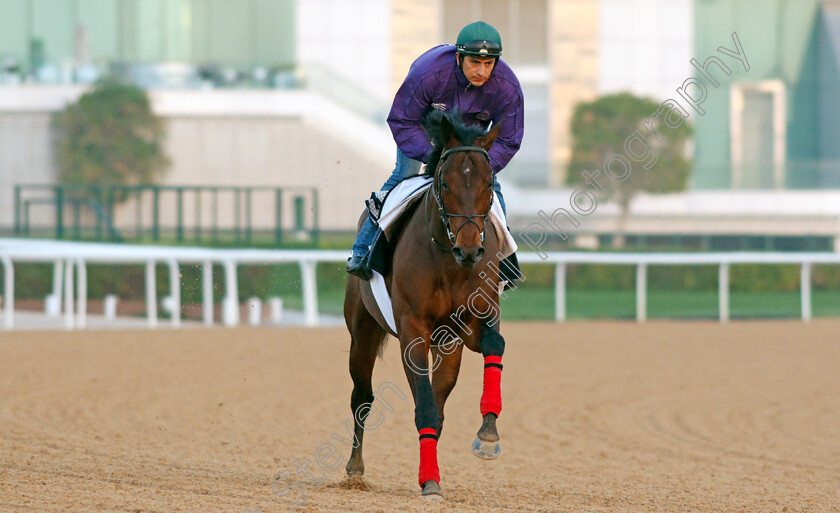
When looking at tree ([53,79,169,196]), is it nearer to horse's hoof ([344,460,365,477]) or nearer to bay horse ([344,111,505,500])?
horse's hoof ([344,460,365,477])

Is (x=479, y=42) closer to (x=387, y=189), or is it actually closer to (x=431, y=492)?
(x=387, y=189)

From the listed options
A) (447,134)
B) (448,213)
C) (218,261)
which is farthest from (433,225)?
(218,261)

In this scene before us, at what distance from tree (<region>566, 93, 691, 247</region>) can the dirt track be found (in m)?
12.8

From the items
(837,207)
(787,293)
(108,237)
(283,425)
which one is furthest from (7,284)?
(837,207)

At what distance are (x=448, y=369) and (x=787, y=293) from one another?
12963mm

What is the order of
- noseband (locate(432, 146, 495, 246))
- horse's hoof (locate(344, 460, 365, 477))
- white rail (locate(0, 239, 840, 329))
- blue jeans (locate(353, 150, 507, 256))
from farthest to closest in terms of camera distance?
white rail (locate(0, 239, 840, 329)), horse's hoof (locate(344, 460, 365, 477)), blue jeans (locate(353, 150, 507, 256)), noseband (locate(432, 146, 495, 246))

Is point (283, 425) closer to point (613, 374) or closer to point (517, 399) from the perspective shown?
point (517, 399)

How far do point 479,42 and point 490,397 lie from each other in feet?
4.41

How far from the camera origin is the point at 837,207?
80.9ft

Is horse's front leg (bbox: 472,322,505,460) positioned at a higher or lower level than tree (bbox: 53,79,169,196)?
lower

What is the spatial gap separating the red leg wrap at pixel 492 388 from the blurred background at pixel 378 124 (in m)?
11.0

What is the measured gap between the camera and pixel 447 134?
4.27m

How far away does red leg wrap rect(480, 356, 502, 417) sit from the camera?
4.28 meters

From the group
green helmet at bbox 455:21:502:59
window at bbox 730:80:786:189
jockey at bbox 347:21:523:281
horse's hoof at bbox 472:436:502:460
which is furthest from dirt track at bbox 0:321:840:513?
window at bbox 730:80:786:189
